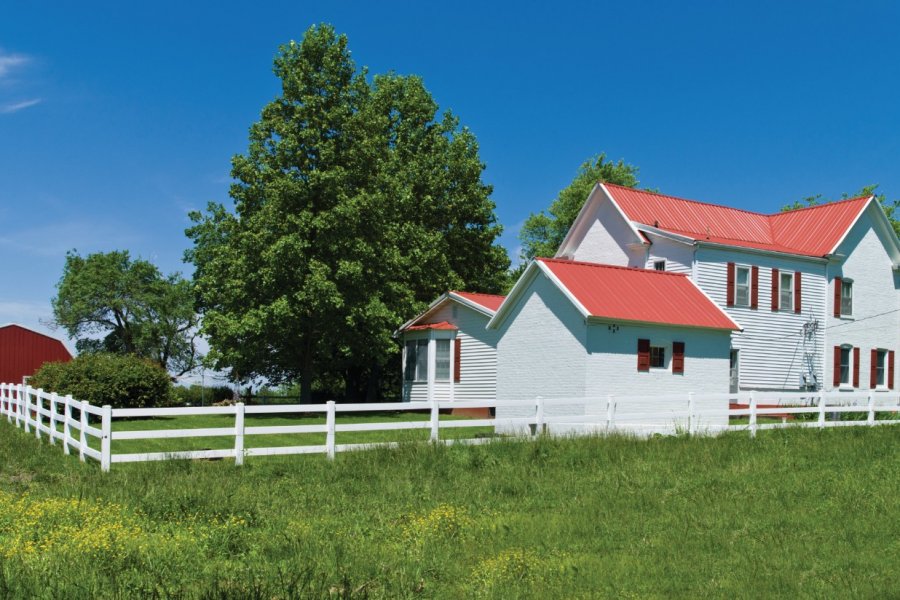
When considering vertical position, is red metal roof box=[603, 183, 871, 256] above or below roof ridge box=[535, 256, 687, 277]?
above

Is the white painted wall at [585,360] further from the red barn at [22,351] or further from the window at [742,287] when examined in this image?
the red barn at [22,351]

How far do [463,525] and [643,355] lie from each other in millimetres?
18397

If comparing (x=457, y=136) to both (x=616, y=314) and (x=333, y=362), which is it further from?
(x=616, y=314)

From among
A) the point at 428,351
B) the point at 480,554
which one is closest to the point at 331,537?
the point at 480,554

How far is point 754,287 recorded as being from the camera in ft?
114

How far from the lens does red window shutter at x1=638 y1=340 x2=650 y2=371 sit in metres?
29.2

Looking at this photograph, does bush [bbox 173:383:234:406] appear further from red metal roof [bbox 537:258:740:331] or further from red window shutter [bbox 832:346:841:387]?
red window shutter [bbox 832:346:841:387]

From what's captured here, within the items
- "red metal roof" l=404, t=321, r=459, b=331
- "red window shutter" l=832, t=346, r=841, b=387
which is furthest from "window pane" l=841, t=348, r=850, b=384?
"red metal roof" l=404, t=321, r=459, b=331

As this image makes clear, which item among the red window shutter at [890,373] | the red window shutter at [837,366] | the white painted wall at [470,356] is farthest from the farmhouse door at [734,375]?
the red window shutter at [890,373]

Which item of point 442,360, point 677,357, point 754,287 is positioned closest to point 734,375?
point 754,287

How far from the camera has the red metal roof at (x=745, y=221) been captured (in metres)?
36.5

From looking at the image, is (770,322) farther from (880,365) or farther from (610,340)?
(610,340)

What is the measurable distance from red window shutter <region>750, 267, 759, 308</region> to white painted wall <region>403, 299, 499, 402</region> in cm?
976

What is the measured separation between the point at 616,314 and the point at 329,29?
66.0ft
